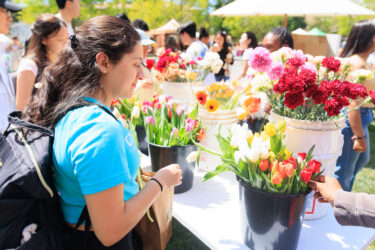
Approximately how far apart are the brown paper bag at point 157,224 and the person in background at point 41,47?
1.60m

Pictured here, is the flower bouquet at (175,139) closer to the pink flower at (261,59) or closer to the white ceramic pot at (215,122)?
the white ceramic pot at (215,122)

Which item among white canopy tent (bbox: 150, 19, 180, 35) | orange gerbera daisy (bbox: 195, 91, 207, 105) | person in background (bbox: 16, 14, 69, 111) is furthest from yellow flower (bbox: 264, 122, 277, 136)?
white canopy tent (bbox: 150, 19, 180, 35)

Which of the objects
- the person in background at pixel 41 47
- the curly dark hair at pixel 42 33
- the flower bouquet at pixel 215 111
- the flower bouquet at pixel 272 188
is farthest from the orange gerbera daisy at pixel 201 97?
the curly dark hair at pixel 42 33

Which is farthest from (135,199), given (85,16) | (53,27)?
(85,16)

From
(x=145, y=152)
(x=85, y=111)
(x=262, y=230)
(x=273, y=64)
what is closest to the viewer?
(x=85, y=111)

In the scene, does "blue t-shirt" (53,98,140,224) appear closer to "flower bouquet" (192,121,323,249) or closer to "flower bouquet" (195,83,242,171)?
"flower bouquet" (192,121,323,249)

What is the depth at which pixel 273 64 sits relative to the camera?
130 cm

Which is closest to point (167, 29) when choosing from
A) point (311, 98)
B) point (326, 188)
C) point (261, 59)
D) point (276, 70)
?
point (261, 59)

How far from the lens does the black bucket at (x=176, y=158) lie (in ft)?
4.84

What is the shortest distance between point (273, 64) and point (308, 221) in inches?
28.8

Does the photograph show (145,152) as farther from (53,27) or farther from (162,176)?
(53,27)

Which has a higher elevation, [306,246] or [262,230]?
[262,230]

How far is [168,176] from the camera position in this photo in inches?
45.4

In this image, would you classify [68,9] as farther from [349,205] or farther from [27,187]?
[349,205]
